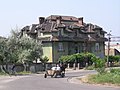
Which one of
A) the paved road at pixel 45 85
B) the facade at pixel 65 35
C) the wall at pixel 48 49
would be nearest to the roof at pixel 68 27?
the facade at pixel 65 35

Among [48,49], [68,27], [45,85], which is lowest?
[45,85]

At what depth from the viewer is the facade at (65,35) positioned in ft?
244

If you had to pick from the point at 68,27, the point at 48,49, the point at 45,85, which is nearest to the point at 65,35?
the point at 68,27

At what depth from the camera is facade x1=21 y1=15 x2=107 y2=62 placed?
244 ft

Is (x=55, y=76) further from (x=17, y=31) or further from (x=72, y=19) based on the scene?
(x=72, y=19)

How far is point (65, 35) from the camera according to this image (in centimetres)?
7600

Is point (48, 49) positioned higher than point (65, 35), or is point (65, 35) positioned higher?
point (65, 35)

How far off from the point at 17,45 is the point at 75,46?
867 inches

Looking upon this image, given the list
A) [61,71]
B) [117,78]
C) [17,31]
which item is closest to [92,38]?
[17,31]

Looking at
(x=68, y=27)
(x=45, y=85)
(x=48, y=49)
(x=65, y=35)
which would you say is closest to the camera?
(x=45, y=85)

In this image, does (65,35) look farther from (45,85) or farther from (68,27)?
(45,85)

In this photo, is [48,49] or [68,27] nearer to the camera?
[48,49]

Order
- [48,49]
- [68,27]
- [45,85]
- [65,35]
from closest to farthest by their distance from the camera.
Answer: [45,85]
[48,49]
[65,35]
[68,27]

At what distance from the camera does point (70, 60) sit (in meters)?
68.4
